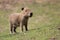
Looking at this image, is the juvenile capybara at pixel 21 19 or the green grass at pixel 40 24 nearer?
the green grass at pixel 40 24

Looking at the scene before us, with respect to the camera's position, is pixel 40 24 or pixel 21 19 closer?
pixel 21 19

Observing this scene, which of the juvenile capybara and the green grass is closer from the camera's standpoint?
the green grass

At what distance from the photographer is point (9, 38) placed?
1275cm

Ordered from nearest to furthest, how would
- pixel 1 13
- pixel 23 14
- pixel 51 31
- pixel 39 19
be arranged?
pixel 51 31
pixel 23 14
pixel 39 19
pixel 1 13

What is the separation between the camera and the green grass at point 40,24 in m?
11.8

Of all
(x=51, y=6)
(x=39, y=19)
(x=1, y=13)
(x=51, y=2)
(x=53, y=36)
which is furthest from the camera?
(x=51, y=2)

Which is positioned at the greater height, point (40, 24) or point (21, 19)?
point (21, 19)

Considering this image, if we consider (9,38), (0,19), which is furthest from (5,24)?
(9,38)

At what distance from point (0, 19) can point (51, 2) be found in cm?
780

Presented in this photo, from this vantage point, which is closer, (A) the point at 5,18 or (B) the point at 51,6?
(A) the point at 5,18

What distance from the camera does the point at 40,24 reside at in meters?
17.9

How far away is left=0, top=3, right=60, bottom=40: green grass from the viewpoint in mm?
11762

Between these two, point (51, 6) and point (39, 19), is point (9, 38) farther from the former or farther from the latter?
point (51, 6)

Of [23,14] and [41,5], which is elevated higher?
[23,14]
